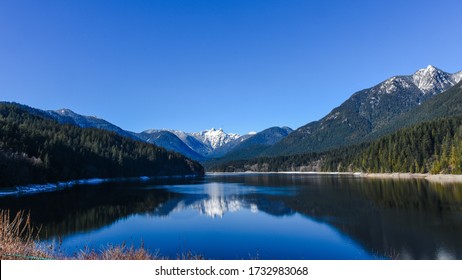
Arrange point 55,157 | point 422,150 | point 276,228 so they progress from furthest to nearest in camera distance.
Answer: point 422,150, point 55,157, point 276,228

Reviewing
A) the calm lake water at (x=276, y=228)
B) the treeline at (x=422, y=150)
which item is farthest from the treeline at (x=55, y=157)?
the treeline at (x=422, y=150)

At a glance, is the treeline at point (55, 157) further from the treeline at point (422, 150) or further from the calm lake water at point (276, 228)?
the treeline at point (422, 150)

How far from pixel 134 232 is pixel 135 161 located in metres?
165

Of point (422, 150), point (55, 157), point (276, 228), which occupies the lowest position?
point (276, 228)

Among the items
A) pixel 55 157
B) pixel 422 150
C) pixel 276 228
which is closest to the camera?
pixel 276 228

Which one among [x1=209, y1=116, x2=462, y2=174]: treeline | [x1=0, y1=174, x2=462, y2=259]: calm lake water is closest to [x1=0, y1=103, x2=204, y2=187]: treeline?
[x1=0, y1=174, x2=462, y2=259]: calm lake water

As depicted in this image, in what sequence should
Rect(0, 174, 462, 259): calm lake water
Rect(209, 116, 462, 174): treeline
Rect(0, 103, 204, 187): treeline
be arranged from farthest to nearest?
Rect(209, 116, 462, 174): treeline, Rect(0, 103, 204, 187): treeline, Rect(0, 174, 462, 259): calm lake water

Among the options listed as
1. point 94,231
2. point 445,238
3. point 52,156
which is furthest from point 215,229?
point 52,156

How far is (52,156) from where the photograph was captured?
114250 mm

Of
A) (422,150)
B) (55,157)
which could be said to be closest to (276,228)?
(55,157)

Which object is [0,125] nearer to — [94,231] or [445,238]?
[94,231]

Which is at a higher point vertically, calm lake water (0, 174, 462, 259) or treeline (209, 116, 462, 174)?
treeline (209, 116, 462, 174)

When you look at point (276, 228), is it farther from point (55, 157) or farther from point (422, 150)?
point (422, 150)

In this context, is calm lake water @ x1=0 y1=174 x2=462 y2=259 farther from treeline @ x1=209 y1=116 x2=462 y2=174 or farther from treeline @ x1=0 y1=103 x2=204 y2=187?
treeline @ x1=209 y1=116 x2=462 y2=174
